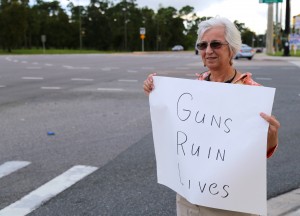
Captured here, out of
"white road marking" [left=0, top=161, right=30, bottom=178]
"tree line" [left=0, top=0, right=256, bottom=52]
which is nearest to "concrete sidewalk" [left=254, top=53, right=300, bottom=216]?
"white road marking" [left=0, top=161, right=30, bottom=178]

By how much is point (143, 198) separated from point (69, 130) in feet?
11.3

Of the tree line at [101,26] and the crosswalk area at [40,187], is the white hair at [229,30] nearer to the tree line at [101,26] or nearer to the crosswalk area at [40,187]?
the crosswalk area at [40,187]

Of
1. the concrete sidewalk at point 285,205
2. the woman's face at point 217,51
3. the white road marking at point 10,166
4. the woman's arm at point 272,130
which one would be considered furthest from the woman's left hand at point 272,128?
the white road marking at point 10,166

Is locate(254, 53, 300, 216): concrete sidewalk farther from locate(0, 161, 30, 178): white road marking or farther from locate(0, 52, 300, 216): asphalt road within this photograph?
locate(0, 161, 30, 178): white road marking

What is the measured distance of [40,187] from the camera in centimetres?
466

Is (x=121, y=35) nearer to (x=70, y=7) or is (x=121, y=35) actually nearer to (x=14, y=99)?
(x=70, y=7)

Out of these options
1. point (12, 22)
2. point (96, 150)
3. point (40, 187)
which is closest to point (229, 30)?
point (40, 187)

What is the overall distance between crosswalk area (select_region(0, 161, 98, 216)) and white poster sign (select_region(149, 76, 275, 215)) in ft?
7.06

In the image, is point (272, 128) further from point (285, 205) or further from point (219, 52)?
point (285, 205)

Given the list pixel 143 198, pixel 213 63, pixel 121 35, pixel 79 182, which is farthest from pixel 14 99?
pixel 121 35

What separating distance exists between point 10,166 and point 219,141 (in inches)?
151

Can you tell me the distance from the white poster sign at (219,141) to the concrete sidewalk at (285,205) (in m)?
1.69

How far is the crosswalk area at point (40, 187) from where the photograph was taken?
4.06 metres

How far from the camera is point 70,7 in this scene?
359ft
